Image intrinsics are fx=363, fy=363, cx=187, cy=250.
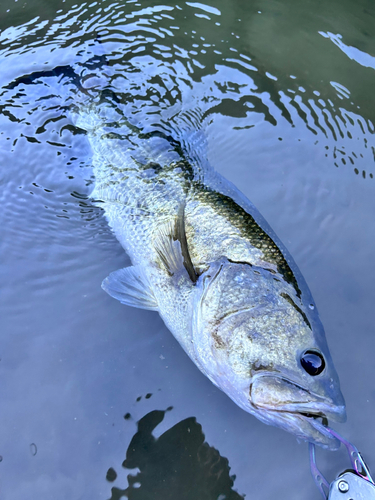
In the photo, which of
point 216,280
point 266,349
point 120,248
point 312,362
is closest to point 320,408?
point 312,362

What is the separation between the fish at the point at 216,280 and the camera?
202 cm

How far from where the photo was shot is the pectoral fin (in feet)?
9.27

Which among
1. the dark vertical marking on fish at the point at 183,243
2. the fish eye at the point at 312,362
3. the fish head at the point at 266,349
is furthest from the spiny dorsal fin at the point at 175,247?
the fish eye at the point at 312,362

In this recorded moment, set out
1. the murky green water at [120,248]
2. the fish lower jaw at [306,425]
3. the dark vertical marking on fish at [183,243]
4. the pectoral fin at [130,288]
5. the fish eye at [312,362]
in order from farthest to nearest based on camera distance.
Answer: the pectoral fin at [130,288], the dark vertical marking on fish at [183,243], the murky green water at [120,248], the fish eye at [312,362], the fish lower jaw at [306,425]

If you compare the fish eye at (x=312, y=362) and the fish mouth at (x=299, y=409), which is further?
the fish eye at (x=312, y=362)

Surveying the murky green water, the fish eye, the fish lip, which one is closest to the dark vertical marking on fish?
the murky green water

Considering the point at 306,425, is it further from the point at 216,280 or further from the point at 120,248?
the point at 120,248

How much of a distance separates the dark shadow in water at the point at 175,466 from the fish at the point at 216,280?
525mm

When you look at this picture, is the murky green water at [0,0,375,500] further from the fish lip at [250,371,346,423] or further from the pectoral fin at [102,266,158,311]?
the fish lip at [250,371,346,423]

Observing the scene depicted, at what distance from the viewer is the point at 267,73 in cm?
469

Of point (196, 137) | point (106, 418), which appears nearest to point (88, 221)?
point (196, 137)

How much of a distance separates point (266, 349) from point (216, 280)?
1.90 feet

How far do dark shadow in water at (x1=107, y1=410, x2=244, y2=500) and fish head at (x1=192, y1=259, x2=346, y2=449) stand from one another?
1.74ft

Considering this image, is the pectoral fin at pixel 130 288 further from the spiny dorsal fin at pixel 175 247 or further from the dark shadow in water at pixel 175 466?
the dark shadow in water at pixel 175 466
